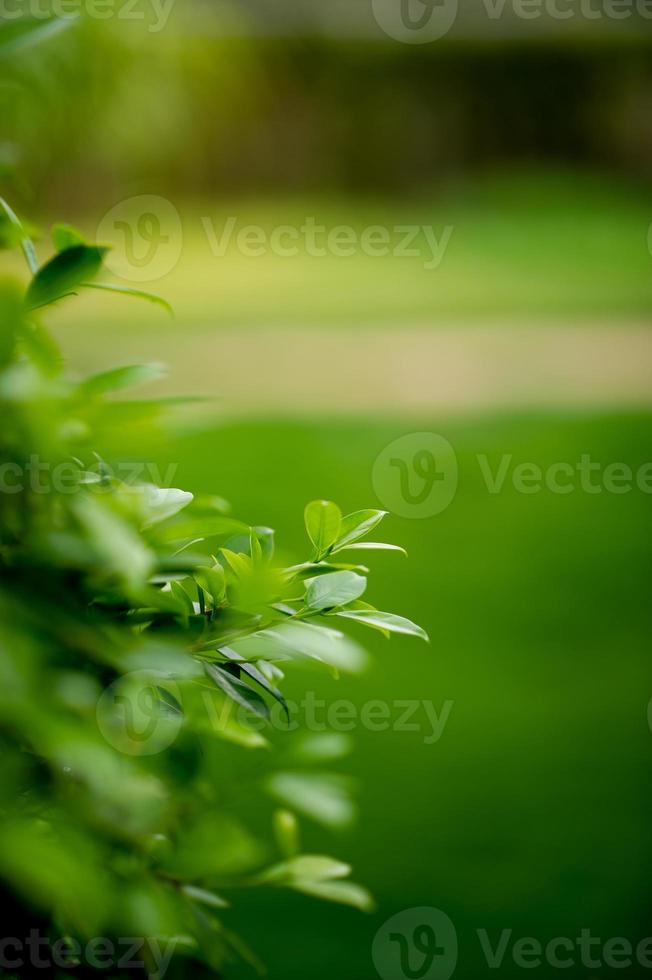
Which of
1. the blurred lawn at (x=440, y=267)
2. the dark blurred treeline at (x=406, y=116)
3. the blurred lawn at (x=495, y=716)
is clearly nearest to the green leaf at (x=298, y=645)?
the blurred lawn at (x=495, y=716)

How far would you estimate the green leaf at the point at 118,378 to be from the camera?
633mm

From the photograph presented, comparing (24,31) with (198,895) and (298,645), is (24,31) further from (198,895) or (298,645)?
(198,895)

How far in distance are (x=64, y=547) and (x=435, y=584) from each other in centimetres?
336

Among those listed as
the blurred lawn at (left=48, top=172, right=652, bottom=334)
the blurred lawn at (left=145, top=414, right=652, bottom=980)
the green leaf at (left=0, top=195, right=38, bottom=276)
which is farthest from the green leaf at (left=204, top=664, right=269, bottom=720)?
the blurred lawn at (left=48, top=172, right=652, bottom=334)

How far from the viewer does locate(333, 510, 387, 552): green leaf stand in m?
0.76

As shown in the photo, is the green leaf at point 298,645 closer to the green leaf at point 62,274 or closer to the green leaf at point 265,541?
the green leaf at point 265,541

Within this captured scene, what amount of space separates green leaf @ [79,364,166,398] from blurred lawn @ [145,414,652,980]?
1.59 meters

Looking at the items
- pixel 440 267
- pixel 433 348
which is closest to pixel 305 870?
pixel 433 348

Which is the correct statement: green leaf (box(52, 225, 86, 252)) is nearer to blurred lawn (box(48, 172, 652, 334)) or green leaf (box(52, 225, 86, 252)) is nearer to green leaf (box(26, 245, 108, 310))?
green leaf (box(26, 245, 108, 310))

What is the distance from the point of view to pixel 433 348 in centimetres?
731

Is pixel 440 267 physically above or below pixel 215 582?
above

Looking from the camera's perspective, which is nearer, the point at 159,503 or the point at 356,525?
the point at 159,503

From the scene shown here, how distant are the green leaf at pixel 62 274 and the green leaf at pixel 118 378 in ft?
0.20

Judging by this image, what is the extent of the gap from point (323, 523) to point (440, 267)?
10.3 meters
